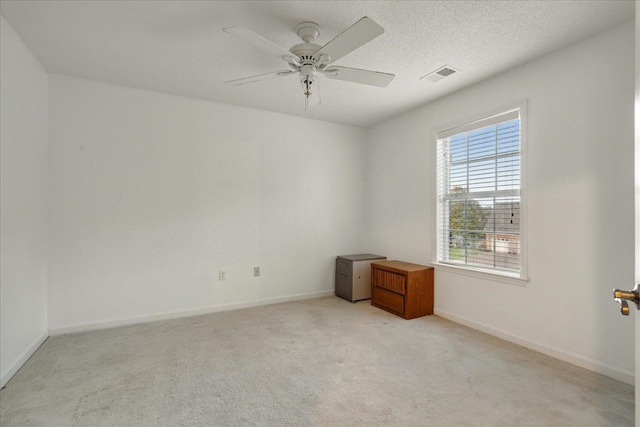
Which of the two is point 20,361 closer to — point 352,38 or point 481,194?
point 352,38

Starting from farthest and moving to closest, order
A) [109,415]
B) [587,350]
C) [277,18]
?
1. [587,350]
2. [277,18]
3. [109,415]

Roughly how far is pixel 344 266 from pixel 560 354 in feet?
8.01

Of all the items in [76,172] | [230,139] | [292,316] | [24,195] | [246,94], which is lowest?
[292,316]

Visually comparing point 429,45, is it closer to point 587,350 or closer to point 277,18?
point 277,18

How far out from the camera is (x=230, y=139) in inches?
151

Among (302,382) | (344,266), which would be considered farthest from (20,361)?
(344,266)

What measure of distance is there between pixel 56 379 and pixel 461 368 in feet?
9.70

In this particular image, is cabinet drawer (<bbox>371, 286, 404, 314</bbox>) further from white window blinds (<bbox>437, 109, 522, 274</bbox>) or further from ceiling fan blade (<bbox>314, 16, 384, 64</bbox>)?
ceiling fan blade (<bbox>314, 16, 384, 64</bbox>)

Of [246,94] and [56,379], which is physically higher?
[246,94]

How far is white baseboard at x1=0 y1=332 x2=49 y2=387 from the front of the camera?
2.14 meters

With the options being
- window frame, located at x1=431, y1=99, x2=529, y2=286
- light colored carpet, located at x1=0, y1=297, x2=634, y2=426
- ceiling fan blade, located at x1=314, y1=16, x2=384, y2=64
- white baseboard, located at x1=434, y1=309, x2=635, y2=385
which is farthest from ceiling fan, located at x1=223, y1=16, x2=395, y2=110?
white baseboard, located at x1=434, y1=309, x2=635, y2=385

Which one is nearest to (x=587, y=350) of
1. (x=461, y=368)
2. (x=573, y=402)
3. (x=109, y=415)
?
(x=573, y=402)

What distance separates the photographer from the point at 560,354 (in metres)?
2.48

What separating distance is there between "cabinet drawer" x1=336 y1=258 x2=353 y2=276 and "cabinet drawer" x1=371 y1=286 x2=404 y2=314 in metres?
0.41
